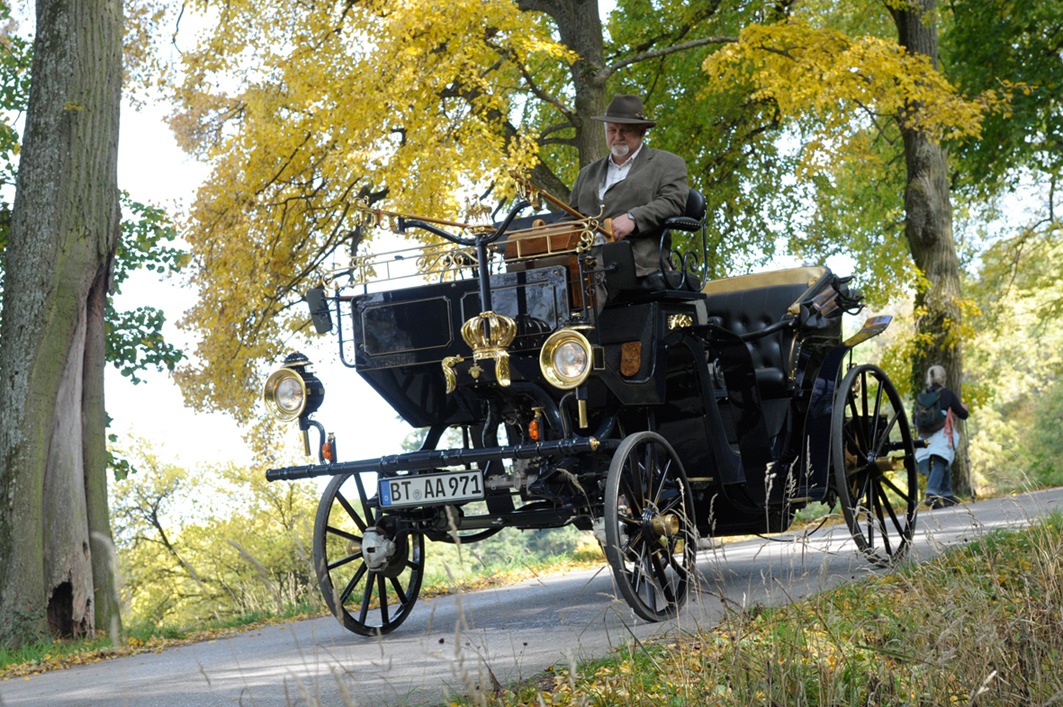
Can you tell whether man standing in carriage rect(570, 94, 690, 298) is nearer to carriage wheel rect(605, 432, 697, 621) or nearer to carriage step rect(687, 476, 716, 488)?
carriage wheel rect(605, 432, 697, 621)

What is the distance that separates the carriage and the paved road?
1.00ft

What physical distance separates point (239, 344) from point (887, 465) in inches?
438

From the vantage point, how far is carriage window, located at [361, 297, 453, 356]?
6.87 metres

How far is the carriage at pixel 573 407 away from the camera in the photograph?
623 centimetres

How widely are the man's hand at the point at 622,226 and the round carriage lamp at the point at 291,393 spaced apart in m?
1.78

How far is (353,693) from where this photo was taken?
4691mm

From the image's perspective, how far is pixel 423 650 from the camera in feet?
13.4

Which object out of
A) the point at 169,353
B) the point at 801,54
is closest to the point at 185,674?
the point at 801,54

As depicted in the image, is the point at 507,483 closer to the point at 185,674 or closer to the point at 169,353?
the point at 185,674

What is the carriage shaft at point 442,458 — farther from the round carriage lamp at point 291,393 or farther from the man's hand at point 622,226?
the man's hand at point 622,226

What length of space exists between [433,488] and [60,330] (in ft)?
17.2

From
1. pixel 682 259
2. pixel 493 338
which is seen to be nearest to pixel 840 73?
pixel 682 259

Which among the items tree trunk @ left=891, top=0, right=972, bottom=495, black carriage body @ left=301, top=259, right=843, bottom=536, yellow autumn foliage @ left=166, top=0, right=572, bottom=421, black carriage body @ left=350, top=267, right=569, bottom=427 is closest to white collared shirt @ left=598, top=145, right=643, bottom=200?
black carriage body @ left=301, top=259, right=843, bottom=536

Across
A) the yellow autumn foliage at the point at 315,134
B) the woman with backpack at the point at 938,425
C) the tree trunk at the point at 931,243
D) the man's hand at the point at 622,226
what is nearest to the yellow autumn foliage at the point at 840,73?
the yellow autumn foliage at the point at 315,134
